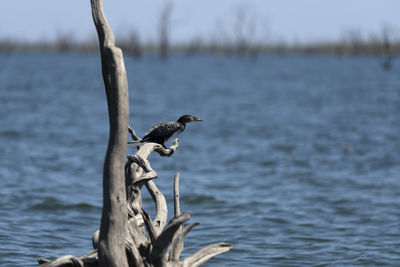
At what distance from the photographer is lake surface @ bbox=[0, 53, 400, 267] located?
8305 millimetres

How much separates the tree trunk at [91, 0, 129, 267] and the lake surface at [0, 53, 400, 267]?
9.10 feet

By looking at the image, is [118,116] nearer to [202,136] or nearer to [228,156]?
[228,156]

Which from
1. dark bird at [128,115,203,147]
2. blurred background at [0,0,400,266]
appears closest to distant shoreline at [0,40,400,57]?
blurred background at [0,0,400,266]

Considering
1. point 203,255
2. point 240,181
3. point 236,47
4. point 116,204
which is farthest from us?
point 236,47

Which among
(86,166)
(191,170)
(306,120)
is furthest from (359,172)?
(306,120)

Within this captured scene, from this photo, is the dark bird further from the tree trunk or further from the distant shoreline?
the distant shoreline

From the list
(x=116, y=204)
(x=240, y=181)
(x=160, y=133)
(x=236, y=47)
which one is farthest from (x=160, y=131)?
(x=236, y=47)

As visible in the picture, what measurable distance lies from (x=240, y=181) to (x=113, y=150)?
869 centimetres

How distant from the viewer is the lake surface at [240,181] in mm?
8305

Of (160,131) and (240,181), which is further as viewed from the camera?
(240,181)

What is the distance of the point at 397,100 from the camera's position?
35.7 metres

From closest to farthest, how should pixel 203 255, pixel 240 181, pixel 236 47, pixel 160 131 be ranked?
pixel 203 255, pixel 160 131, pixel 240 181, pixel 236 47

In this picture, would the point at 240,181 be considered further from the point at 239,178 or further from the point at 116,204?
the point at 116,204

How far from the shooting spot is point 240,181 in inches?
527
